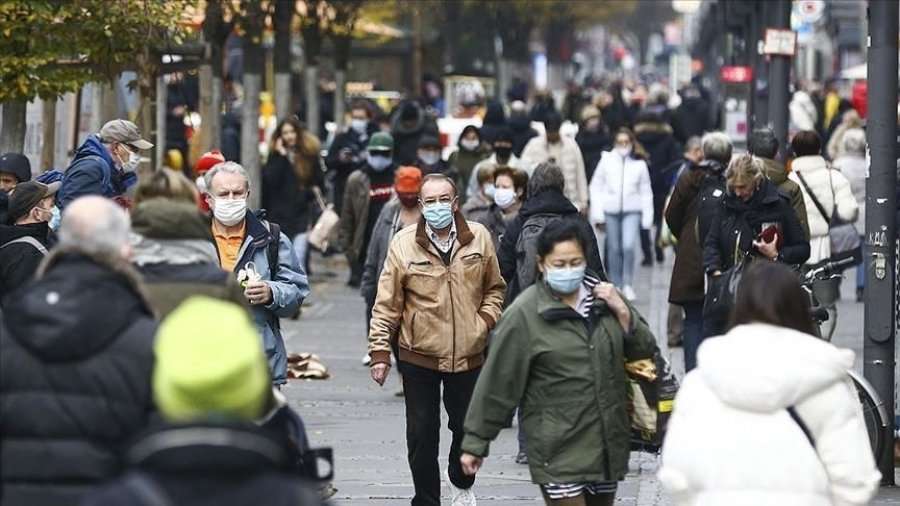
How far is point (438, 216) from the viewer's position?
1016 centimetres

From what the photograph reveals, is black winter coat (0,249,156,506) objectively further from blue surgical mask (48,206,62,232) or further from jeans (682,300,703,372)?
jeans (682,300,703,372)

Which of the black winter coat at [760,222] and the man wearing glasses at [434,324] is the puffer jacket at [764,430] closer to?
the man wearing glasses at [434,324]

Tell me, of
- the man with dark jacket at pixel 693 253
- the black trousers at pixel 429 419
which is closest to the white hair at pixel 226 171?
the black trousers at pixel 429 419

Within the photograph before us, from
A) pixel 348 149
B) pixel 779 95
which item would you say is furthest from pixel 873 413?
pixel 348 149

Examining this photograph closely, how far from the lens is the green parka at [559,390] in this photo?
7738 millimetres

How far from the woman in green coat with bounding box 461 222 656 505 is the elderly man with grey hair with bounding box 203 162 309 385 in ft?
6.11

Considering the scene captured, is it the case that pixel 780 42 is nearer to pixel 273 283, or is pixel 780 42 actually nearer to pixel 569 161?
pixel 569 161

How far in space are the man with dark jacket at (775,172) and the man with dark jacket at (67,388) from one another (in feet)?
24.3

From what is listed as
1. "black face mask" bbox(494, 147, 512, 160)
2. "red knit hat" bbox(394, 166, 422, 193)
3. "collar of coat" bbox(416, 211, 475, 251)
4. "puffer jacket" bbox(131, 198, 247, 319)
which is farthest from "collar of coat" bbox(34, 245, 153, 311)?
"black face mask" bbox(494, 147, 512, 160)

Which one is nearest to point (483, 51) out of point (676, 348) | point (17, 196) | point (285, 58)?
point (285, 58)

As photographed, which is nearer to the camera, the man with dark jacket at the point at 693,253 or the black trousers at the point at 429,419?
the black trousers at the point at 429,419

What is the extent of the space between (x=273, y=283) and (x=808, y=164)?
6.07 metres

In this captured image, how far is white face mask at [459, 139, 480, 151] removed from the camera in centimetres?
2036

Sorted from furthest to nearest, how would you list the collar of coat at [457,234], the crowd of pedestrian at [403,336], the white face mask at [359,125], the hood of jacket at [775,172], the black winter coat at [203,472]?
the white face mask at [359,125], the hood of jacket at [775,172], the collar of coat at [457,234], the crowd of pedestrian at [403,336], the black winter coat at [203,472]
